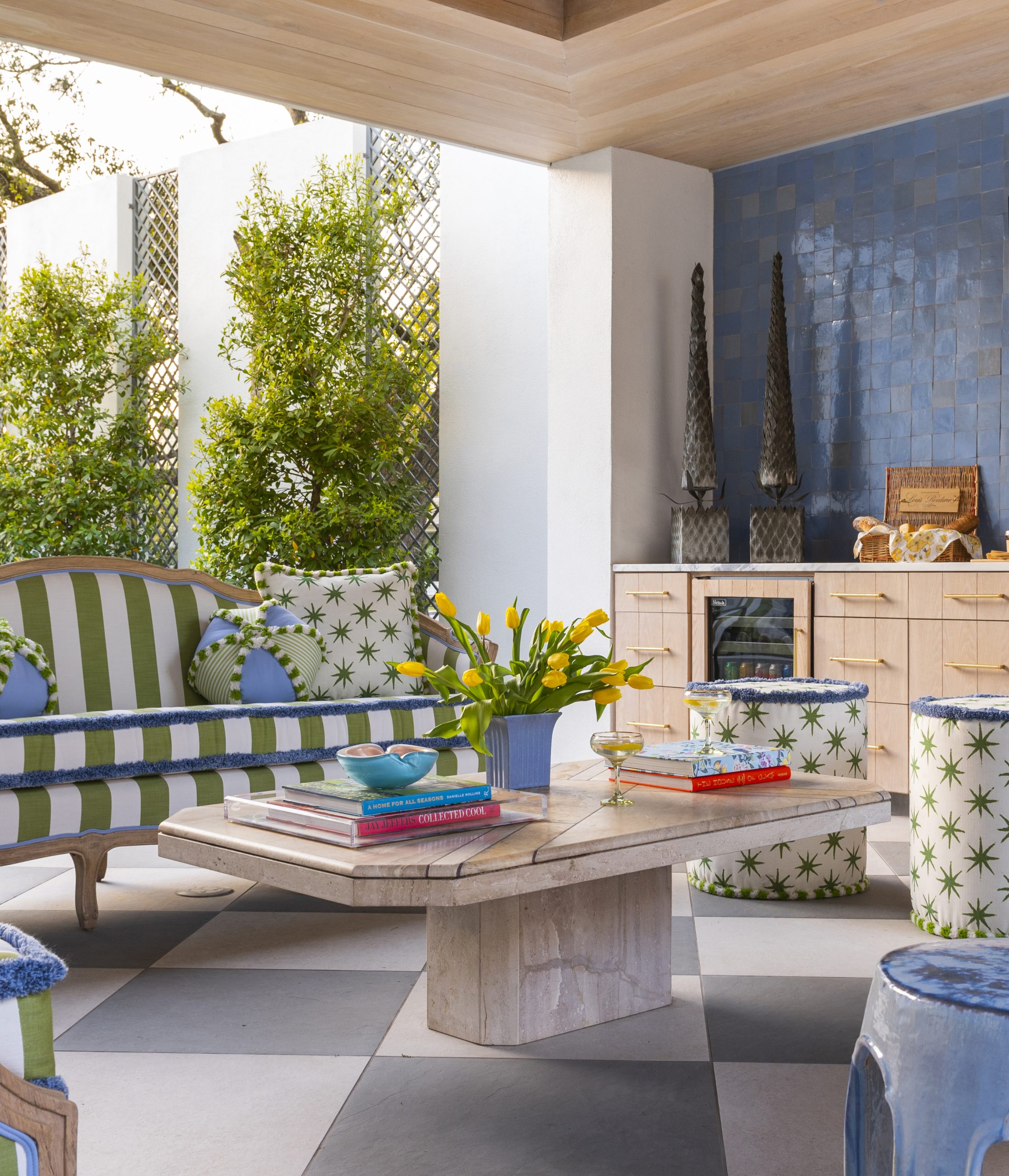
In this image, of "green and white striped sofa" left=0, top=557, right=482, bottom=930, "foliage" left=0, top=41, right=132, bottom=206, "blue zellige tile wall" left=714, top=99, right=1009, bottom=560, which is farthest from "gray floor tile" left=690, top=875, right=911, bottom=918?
"foliage" left=0, top=41, right=132, bottom=206

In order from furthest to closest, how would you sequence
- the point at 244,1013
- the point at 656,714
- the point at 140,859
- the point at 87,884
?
the point at 656,714
the point at 140,859
the point at 87,884
the point at 244,1013

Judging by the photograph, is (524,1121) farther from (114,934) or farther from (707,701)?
(114,934)

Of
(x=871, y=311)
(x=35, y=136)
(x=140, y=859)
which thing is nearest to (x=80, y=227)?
(x=35, y=136)

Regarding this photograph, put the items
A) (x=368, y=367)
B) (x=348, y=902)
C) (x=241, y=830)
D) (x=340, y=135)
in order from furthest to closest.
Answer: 1. (x=340, y=135)
2. (x=368, y=367)
3. (x=241, y=830)
4. (x=348, y=902)

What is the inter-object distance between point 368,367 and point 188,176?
92.8 inches

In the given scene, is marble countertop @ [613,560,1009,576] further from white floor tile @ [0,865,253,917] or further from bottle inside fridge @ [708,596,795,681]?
white floor tile @ [0,865,253,917]

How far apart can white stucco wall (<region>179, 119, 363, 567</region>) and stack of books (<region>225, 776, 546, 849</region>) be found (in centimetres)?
543

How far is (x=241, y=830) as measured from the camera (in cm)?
189

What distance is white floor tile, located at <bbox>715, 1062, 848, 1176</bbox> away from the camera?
5.59 feet

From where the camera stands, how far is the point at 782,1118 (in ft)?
6.06

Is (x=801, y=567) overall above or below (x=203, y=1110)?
above

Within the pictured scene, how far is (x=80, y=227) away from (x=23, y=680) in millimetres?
5825

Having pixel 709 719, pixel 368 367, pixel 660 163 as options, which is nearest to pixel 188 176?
pixel 368 367

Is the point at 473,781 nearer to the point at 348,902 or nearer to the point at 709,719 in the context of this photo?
the point at 348,902
